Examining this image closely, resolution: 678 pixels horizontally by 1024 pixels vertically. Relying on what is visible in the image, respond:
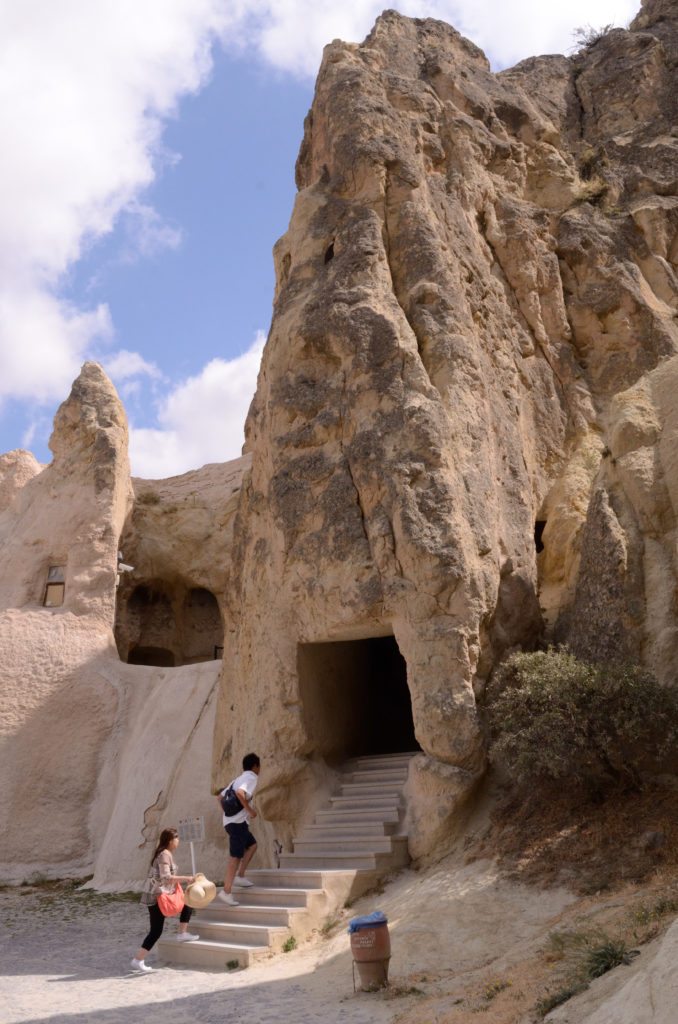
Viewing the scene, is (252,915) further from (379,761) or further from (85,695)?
(85,695)

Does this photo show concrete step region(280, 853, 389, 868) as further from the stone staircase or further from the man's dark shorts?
the man's dark shorts

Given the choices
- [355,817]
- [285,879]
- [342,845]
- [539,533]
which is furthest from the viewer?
[539,533]

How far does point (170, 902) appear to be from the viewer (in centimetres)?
930

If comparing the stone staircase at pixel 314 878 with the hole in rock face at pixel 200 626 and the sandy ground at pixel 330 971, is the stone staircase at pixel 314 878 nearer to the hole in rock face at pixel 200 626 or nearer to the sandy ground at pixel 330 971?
the sandy ground at pixel 330 971

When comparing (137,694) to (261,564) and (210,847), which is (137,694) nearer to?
(210,847)

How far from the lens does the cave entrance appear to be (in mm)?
13391

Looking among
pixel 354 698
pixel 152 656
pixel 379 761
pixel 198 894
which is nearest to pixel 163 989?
pixel 198 894

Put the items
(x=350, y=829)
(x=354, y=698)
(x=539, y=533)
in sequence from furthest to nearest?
(x=539, y=533)
(x=354, y=698)
(x=350, y=829)

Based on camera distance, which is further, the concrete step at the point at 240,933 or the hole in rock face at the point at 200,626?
the hole in rock face at the point at 200,626

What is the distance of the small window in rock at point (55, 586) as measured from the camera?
20359 millimetres

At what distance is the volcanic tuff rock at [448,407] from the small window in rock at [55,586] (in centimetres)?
685

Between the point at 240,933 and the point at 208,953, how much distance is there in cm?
40

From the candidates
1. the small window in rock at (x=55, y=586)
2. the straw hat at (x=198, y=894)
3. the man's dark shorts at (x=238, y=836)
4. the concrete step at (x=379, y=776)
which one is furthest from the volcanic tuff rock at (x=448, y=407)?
the small window in rock at (x=55, y=586)

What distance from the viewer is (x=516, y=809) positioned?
1089cm
